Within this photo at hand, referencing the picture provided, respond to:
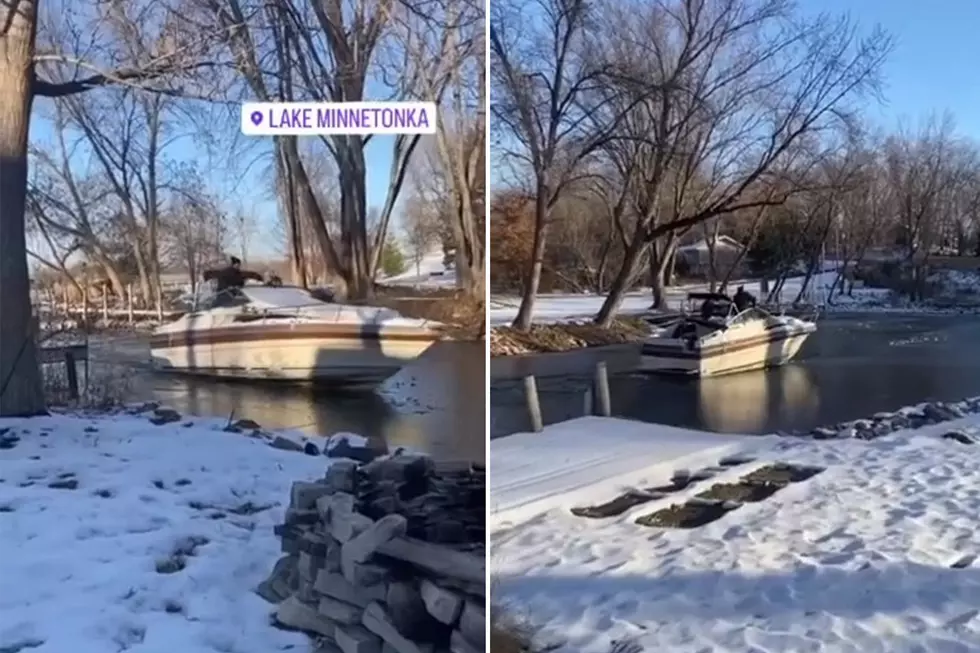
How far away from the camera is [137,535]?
7.23ft

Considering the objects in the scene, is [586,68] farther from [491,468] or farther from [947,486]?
[947,486]

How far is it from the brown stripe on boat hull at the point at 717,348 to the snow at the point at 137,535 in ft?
3.17

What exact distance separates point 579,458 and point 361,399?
0.67m

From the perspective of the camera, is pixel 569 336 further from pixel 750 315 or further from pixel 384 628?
pixel 384 628

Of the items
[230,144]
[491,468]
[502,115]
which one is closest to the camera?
[230,144]

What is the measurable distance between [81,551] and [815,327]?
1961 mm

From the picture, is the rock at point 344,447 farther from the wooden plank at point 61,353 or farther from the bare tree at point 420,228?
the wooden plank at point 61,353

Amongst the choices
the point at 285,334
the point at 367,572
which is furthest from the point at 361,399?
the point at 367,572

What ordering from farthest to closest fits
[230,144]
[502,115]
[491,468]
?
[491,468]
[502,115]
[230,144]

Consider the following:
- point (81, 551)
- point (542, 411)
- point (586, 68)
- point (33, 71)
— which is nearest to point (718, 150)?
point (586, 68)

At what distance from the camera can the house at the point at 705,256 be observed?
2.54 meters

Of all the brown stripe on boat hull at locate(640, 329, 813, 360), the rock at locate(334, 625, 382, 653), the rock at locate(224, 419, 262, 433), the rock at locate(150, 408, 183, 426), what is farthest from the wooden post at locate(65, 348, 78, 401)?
the brown stripe on boat hull at locate(640, 329, 813, 360)

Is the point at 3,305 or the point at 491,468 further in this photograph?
the point at 491,468

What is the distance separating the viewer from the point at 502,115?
2.32 m
